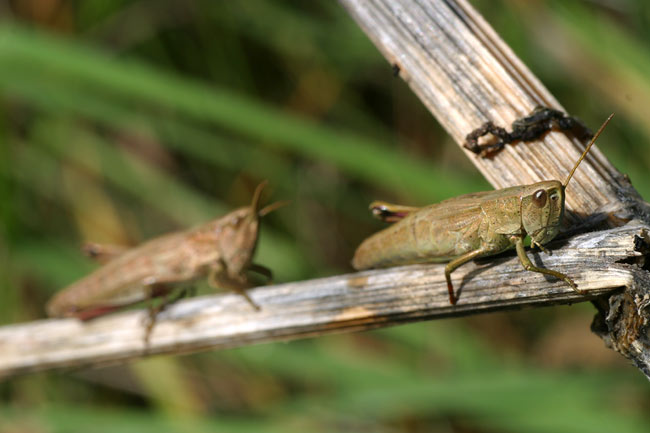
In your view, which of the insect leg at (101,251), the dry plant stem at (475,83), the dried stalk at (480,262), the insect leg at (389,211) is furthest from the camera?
the insect leg at (101,251)

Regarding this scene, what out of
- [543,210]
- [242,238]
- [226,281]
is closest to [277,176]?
[242,238]

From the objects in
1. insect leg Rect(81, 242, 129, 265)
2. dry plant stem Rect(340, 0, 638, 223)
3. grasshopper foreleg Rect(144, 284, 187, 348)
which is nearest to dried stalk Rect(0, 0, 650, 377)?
dry plant stem Rect(340, 0, 638, 223)

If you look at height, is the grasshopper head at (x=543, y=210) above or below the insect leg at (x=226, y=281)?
below

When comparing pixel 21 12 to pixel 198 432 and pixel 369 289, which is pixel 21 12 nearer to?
pixel 198 432

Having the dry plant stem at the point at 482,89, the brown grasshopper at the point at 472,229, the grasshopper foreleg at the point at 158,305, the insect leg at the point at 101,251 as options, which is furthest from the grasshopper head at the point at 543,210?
the insect leg at the point at 101,251

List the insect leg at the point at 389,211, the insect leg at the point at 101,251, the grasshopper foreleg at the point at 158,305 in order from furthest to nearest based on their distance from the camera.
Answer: the insect leg at the point at 101,251
the grasshopper foreleg at the point at 158,305
the insect leg at the point at 389,211

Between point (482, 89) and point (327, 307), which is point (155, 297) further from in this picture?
point (482, 89)

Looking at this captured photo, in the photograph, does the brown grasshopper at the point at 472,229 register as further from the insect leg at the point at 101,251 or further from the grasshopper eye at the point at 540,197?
the insect leg at the point at 101,251
